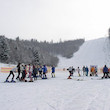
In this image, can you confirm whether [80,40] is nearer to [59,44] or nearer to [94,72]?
[59,44]

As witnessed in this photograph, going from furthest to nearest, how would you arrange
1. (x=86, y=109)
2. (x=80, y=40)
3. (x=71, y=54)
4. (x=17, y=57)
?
(x=80, y=40)
(x=71, y=54)
(x=17, y=57)
(x=86, y=109)

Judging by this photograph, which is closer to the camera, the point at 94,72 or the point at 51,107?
the point at 51,107

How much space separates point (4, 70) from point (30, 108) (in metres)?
24.3

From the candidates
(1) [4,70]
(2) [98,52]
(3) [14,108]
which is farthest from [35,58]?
(3) [14,108]

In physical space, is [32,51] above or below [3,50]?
above

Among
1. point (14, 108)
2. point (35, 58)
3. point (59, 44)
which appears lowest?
point (14, 108)

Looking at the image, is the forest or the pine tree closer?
the pine tree

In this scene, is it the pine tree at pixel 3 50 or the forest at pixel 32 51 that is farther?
the forest at pixel 32 51

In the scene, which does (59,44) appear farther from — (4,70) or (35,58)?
(4,70)

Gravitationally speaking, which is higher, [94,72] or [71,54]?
[71,54]

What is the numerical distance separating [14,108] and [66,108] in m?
1.70

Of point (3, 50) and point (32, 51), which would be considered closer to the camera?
point (3, 50)

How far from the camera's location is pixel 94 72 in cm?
2898

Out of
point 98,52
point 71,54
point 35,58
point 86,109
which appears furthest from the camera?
point 71,54
